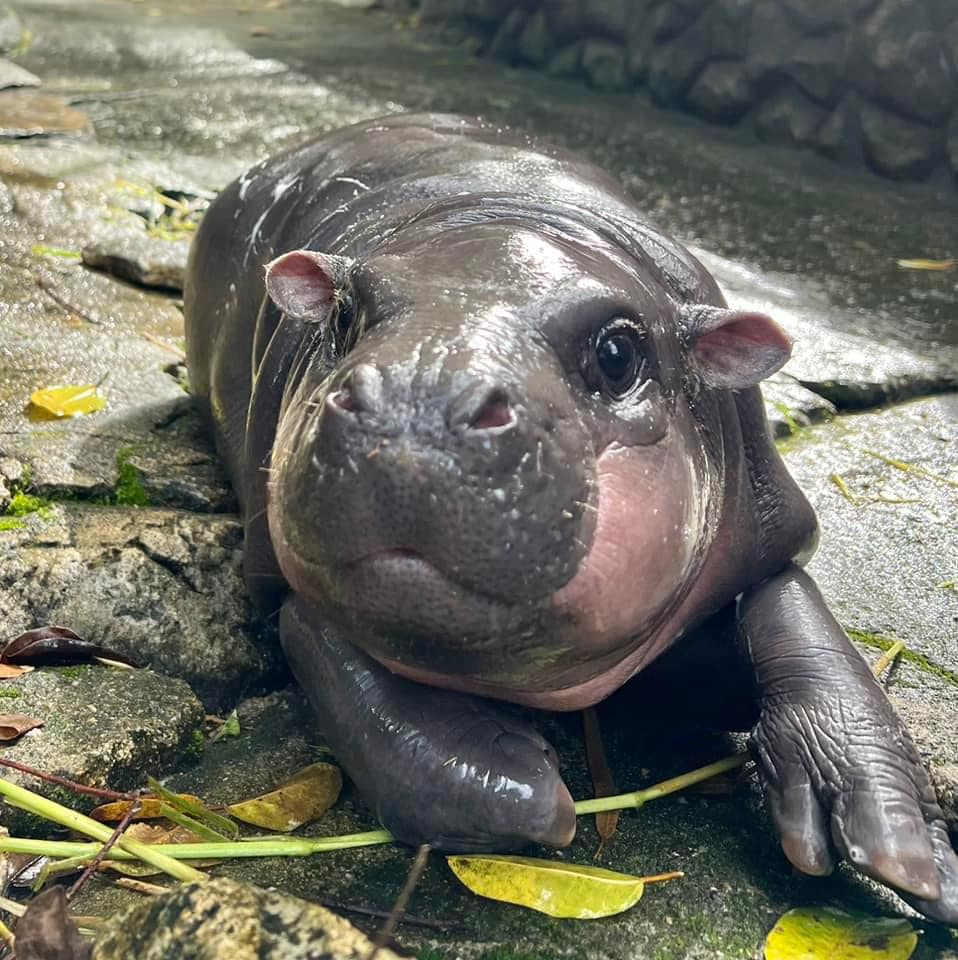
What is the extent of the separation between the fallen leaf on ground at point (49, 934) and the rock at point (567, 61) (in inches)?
401

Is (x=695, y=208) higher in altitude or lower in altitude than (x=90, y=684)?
higher

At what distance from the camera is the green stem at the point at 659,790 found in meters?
2.60

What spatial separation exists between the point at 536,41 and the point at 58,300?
24.5ft

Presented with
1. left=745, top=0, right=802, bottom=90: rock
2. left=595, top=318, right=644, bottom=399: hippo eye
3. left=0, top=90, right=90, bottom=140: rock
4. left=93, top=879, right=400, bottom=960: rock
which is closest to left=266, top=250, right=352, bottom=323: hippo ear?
left=595, top=318, right=644, bottom=399: hippo eye

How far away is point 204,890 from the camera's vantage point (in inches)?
75.4

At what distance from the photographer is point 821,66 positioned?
344 inches

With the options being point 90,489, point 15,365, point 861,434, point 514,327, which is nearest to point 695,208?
point 861,434

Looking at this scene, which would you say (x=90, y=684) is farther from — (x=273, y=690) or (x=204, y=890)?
(x=204, y=890)

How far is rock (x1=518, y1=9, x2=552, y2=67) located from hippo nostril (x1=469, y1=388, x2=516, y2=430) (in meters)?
10.2

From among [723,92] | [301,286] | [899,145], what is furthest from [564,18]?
[301,286]

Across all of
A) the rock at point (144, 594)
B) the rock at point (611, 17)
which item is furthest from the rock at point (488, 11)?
the rock at point (144, 594)

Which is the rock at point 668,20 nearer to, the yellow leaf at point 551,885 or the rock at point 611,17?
the rock at point 611,17

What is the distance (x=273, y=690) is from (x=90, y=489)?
0.90m

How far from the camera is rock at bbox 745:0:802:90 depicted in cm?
901
